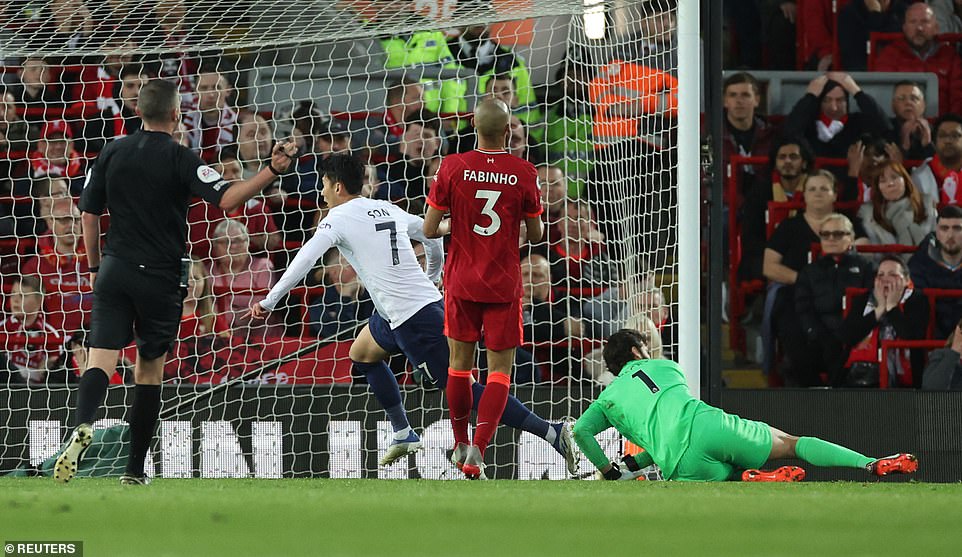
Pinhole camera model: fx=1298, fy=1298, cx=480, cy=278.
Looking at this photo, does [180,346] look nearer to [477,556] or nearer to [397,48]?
[397,48]

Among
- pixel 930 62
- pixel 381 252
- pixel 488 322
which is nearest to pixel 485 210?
pixel 488 322

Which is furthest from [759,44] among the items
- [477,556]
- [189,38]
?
[477,556]

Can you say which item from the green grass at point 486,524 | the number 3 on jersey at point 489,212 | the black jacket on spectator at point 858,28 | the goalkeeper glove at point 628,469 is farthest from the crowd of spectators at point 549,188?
the green grass at point 486,524

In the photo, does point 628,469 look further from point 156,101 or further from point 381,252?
point 156,101

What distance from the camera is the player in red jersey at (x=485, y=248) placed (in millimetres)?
5293

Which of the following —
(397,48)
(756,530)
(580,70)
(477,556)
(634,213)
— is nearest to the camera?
(477,556)

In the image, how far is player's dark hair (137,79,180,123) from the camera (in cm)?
488

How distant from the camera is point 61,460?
450 centimetres

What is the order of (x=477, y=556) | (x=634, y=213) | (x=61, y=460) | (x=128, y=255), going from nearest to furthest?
(x=477, y=556) → (x=61, y=460) → (x=128, y=255) → (x=634, y=213)

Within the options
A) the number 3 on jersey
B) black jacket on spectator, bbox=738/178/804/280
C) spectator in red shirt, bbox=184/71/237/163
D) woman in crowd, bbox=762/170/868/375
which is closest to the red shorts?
the number 3 on jersey

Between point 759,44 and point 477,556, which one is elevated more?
point 759,44

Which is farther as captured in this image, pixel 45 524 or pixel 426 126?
pixel 426 126

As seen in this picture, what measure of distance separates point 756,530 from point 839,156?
5754 mm

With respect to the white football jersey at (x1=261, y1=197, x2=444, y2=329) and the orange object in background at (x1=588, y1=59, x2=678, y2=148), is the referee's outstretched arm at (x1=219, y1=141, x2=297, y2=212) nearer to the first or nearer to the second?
the white football jersey at (x1=261, y1=197, x2=444, y2=329)
